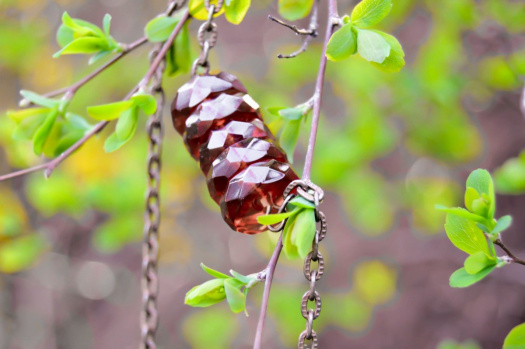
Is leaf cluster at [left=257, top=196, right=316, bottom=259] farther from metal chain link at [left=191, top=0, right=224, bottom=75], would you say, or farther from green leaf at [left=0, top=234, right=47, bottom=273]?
green leaf at [left=0, top=234, right=47, bottom=273]

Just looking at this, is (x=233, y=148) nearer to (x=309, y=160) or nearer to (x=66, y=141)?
(x=309, y=160)

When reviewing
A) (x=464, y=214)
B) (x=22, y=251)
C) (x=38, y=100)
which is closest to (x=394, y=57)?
(x=464, y=214)

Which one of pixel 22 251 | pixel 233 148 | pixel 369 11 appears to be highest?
pixel 369 11

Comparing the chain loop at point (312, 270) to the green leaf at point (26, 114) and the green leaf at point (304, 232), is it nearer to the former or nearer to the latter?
the green leaf at point (304, 232)

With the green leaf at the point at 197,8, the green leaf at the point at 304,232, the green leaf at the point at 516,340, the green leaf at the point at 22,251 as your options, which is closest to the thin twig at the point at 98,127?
the green leaf at the point at 197,8

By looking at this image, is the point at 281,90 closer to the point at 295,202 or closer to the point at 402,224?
the point at 402,224

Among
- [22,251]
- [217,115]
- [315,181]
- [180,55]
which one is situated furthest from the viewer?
[315,181]
